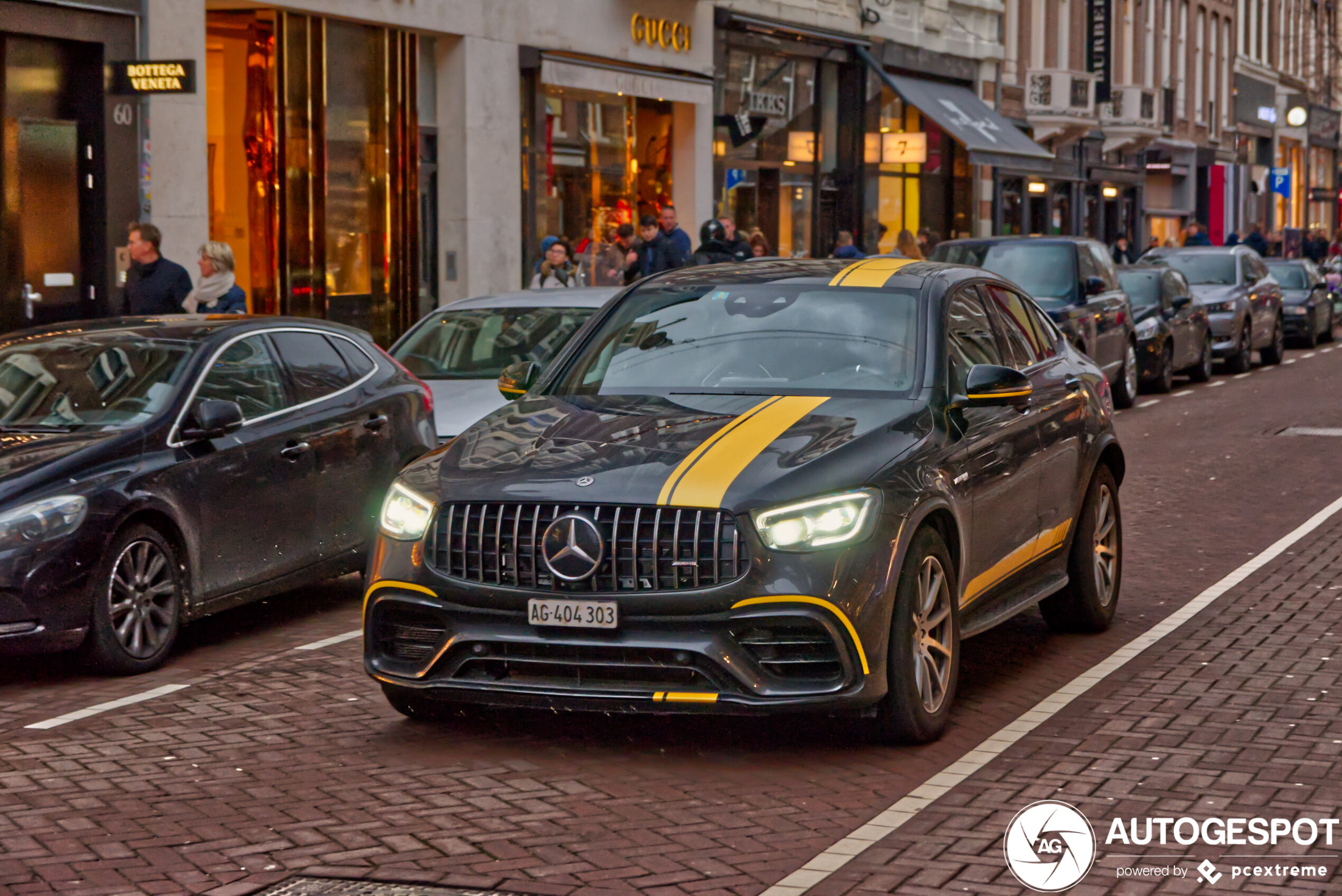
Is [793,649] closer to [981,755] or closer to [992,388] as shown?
[981,755]

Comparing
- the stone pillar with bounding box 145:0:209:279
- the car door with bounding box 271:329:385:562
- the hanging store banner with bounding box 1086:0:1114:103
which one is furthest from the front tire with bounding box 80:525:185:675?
the hanging store banner with bounding box 1086:0:1114:103

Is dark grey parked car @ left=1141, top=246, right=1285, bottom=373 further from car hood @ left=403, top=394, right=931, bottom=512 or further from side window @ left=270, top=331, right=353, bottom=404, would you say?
car hood @ left=403, top=394, right=931, bottom=512

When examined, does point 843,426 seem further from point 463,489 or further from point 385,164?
point 385,164

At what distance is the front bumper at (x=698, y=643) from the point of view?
6.21 meters

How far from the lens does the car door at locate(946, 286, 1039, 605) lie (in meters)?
7.22

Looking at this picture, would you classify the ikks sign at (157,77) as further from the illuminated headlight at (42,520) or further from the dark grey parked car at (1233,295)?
the dark grey parked car at (1233,295)

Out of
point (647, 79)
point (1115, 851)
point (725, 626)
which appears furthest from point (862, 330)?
point (647, 79)

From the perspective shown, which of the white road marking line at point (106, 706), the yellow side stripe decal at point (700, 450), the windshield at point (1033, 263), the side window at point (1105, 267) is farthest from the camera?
the side window at point (1105, 267)

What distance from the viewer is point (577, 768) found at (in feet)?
21.2

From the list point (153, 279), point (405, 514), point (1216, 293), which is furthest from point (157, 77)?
point (1216, 293)

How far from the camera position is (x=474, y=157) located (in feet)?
76.1

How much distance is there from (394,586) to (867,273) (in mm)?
2514

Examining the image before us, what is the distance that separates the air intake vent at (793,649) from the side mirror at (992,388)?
54.3 inches

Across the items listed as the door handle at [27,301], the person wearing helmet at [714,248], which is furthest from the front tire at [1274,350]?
the door handle at [27,301]
